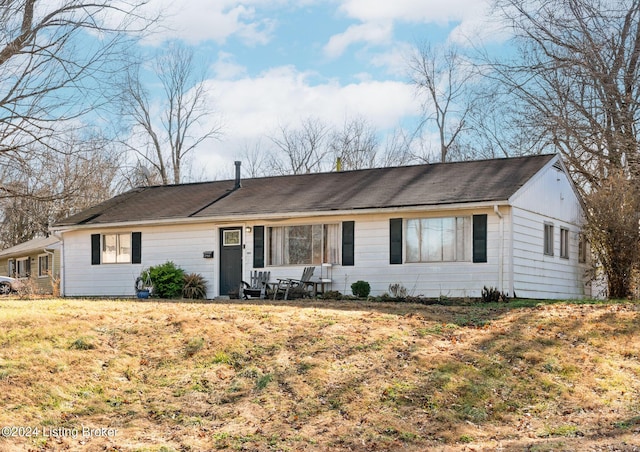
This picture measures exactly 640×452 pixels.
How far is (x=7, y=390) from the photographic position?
10883 mm

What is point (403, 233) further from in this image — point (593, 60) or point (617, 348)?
point (617, 348)

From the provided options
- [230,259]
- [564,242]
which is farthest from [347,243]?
[564,242]

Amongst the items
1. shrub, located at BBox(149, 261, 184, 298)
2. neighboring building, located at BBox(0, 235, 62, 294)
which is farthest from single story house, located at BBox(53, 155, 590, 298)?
neighboring building, located at BBox(0, 235, 62, 294)

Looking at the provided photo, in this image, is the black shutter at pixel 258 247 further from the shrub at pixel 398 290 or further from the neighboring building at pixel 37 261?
the neighboring building at pixel 37 261

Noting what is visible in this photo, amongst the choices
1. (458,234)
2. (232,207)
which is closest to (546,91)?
(458,234)

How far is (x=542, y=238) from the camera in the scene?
21.7 meters

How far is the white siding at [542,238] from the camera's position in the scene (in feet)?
66.3

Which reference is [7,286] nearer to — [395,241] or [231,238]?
[231,238]

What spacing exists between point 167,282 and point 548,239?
10.7 m

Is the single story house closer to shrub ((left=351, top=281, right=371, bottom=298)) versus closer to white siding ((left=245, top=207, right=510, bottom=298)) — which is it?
white siding ((left=245, top=207, right=510, bottom=298))

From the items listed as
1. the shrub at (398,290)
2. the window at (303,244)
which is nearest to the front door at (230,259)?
the window at (303,244)

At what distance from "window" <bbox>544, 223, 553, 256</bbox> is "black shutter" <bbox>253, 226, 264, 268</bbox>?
7.77 m

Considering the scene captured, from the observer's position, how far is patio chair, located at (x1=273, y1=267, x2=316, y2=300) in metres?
21.2

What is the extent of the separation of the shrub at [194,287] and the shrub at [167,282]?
0.21 meters
